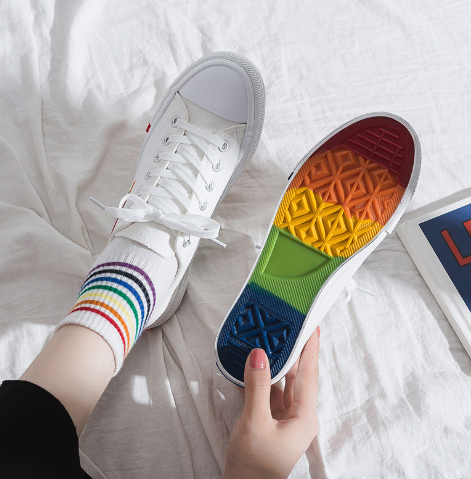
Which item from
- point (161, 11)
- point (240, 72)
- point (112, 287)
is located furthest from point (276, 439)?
point (161, 11)

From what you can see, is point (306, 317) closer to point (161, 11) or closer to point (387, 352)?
point (387, 352)

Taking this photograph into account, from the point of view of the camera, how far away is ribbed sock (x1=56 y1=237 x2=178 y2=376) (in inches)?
23.5

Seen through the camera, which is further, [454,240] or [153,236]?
[454,240]

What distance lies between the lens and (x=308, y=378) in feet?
2.25

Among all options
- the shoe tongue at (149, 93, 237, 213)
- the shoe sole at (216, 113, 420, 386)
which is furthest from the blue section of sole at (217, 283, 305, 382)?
the shoe tongue at (149, 93, 237, 213)

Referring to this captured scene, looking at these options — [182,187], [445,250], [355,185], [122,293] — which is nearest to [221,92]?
[182,187]

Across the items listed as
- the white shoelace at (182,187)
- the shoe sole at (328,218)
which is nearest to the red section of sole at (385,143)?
the shoe sole at (328,218)

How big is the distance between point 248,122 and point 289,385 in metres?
0.45

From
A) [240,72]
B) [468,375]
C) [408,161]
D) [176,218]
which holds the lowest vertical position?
[468,375]

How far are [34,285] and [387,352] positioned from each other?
616mm

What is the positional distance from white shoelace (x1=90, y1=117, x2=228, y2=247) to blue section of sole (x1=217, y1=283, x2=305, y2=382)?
0.42 feet

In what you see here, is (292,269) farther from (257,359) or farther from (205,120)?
(205,120)

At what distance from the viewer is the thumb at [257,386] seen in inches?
22.8

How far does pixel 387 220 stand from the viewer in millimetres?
719
